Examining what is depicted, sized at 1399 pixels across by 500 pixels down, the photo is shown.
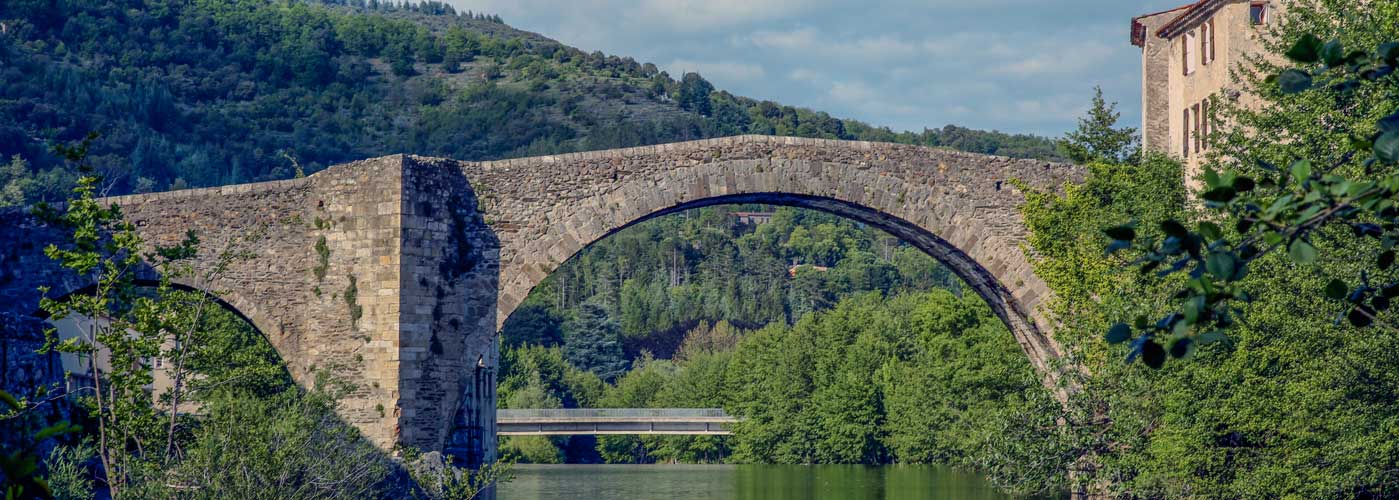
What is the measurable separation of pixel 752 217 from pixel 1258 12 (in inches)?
3743

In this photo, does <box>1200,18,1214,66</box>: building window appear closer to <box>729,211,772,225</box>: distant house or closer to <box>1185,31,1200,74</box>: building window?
<box>1185,31,1200,74</box>: building window

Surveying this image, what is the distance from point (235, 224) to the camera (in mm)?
20969

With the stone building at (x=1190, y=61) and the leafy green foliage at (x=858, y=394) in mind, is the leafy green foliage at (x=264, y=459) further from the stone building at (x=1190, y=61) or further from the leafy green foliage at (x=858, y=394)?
the stone building at (x=1190, y=61)

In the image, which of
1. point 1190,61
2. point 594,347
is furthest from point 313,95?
point 1190,61

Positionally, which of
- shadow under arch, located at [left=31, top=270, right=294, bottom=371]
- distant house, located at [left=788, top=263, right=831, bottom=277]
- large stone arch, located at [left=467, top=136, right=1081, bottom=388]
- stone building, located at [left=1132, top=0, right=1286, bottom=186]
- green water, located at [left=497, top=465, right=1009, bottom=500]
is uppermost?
stone building, located at [left=1132, top=0, right=1286, bottom=186]

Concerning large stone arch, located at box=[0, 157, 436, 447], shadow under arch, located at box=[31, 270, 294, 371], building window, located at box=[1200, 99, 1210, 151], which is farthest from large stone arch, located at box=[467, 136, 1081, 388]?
building window, located at box=[1200, 99, 1210, 151]

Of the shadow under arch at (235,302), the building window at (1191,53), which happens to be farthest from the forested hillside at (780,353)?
the shadow under arch at (235,302)

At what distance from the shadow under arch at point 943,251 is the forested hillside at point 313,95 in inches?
2023

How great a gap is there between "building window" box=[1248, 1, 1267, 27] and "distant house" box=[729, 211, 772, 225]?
89.6 metres

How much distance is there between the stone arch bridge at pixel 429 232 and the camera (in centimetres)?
2056

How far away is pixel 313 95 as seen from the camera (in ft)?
305

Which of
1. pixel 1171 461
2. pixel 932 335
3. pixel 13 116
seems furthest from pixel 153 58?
pixel 1171 461

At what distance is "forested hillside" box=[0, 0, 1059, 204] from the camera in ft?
255

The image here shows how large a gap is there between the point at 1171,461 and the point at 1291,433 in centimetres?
194
